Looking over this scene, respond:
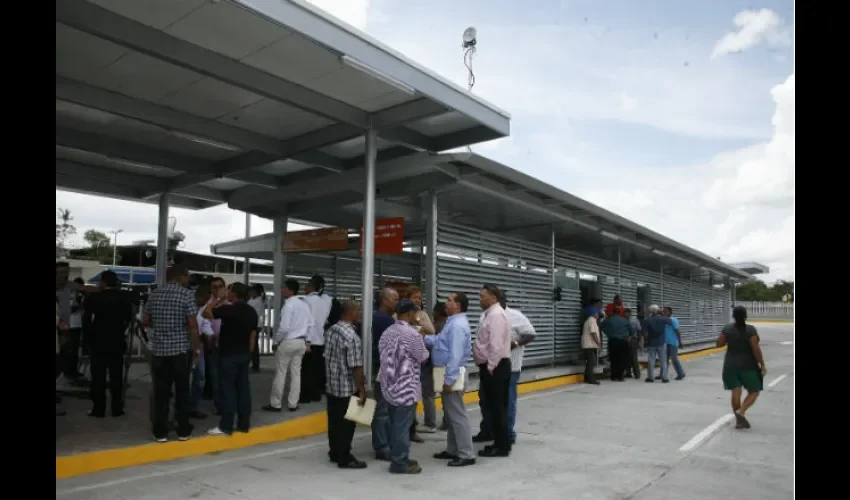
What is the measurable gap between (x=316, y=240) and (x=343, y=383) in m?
5.03

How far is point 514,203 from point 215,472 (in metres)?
7.08

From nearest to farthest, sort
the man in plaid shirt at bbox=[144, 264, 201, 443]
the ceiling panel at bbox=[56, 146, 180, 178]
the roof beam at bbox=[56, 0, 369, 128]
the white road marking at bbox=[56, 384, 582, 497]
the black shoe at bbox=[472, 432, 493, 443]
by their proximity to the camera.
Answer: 1. the white road marking at bbox=[56, 384, 582, 497]
2. the roof beam at bbox=[56, 0, 369, 128]
3. the man in plaid shirt at bbox=[144, 264, 201, 443]
4. the black shoe at bbox=[472, 432, 493, 443]
5. the ceiling panel at bbox=[56, 146, 180, 178]

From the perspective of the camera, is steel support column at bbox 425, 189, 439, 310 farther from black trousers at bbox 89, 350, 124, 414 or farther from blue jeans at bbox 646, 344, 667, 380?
blue jeans at bbox 646, 344, 667, 380

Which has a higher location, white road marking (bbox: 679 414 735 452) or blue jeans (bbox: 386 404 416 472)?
blue jeans (bbox: 386 404 416 472)

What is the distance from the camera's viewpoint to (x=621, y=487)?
18.6 feet

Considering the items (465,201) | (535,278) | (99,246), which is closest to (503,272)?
(535,278)

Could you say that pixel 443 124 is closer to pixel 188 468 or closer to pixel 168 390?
pixel 168 390

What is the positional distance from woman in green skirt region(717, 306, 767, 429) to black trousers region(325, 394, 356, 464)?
520 centimetres

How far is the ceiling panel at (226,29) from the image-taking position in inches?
219

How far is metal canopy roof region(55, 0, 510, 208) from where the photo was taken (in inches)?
226

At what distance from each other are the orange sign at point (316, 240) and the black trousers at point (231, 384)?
3.87 metres

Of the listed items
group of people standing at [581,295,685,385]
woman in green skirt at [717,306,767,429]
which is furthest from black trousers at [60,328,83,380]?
group of people standing at [581,295,685,385]
